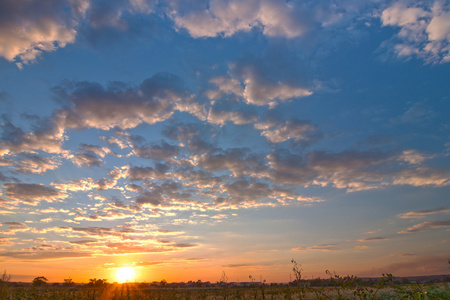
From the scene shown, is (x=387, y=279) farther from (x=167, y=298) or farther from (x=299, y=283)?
(x=167, y=298)

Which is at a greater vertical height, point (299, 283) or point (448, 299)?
point (299, 283)

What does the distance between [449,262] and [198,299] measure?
86.0 ft

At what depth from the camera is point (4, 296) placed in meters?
12.6

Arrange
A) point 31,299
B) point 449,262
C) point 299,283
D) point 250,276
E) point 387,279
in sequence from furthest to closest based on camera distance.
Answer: point 449,262 < point 250,276 < point 31,299 < point 299,283 < point 387,279

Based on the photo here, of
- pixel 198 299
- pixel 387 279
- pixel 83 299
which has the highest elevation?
pixel 387 279

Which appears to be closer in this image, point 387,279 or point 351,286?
point 387,279

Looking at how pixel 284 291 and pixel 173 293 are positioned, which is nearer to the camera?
pixel 284 291

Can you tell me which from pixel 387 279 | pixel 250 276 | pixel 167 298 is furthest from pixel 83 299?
pixel 387 279

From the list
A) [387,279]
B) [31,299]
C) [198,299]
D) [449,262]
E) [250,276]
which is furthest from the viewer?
[198,299]

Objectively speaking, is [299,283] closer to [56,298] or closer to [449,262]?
[56,298]

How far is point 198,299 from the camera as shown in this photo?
35094 millimetres

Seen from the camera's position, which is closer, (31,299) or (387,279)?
(387,279)

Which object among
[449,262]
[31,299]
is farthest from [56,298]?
[449,262]

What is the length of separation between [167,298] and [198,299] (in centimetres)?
1563
